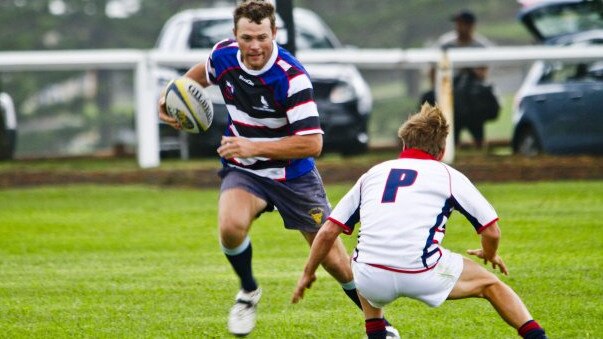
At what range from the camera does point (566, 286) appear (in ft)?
31.3

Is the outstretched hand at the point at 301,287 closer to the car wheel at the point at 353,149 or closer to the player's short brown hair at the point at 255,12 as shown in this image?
the player's short brown hair at the point at 255,12

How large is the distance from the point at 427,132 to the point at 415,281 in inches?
27.4

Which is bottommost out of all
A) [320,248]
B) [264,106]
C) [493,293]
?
[493,293]

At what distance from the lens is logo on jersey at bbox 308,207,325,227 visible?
8.11m

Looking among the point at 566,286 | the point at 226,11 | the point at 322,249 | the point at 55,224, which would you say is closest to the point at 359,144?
the point at 226,11

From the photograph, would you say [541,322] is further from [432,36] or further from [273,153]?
[432,36]

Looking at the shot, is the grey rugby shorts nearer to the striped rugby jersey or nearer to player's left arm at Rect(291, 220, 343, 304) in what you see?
the striped rugby jersey

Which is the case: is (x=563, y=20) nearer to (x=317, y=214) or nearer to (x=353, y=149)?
(x=353, y=149)

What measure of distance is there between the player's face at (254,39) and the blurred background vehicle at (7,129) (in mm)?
11708

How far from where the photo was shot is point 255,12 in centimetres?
796

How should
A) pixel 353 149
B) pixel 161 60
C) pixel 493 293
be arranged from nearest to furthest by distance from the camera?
pixel 493 293, pixel 161 60, pixel 353 149

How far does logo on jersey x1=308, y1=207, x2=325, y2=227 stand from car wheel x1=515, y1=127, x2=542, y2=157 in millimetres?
10976

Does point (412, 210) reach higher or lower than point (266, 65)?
lower

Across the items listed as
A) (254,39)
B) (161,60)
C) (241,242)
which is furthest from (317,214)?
(161,60)
